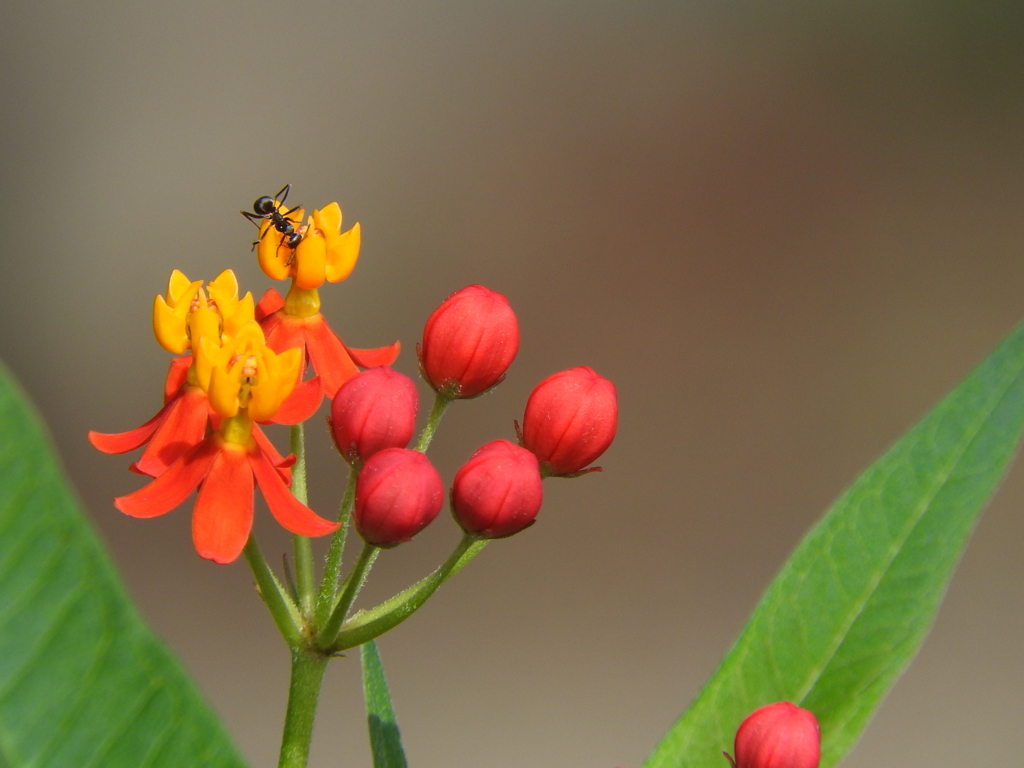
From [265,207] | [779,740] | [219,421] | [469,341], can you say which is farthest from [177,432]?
[779,740]

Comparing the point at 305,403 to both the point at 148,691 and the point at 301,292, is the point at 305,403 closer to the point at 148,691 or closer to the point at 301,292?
the point at 301,292

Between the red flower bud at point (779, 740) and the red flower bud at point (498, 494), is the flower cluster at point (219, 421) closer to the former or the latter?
the red flower bud at point (498, 494)

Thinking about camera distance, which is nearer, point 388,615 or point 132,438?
point 388,615

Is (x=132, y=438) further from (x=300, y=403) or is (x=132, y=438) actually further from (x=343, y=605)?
(x=343, y=605)

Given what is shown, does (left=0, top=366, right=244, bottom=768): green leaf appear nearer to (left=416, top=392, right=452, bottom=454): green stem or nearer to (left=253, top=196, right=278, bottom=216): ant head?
(left=416, top=392, right=452, bottom=454): green stem

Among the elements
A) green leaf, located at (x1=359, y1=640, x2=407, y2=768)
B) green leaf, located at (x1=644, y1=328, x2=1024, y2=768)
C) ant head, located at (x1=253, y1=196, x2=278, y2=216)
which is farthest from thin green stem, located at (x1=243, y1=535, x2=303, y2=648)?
ant head, located at (x1=253, y1=196, x2=278, y2=216)
